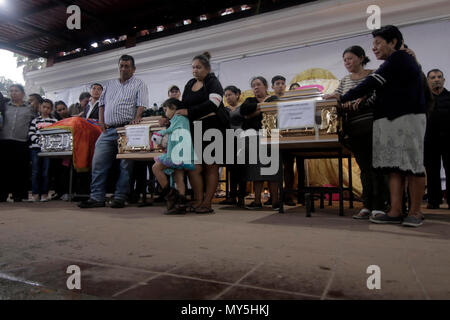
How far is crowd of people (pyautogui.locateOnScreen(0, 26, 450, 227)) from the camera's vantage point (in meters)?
1.97

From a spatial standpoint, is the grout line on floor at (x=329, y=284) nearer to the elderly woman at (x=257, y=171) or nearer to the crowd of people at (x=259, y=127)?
the crowd of people at (x=259, y=127)

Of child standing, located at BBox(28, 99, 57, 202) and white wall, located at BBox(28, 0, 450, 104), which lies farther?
white wall, located at BBox(28, 0, 450, 104)

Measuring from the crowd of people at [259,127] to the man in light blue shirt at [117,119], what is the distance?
10mm

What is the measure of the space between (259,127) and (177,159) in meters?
0.94

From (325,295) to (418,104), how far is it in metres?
1.69

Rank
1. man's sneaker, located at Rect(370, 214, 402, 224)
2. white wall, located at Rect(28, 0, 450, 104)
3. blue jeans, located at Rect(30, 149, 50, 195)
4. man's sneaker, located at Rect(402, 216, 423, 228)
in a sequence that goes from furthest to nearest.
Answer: white wall, located at Rect(28, 0, 450, 104)
blue jeans, located at Rect(30, 149, 50, 195)
man's sneaker, located at Rect(370, 214, 402, 224)
man's sneaker, located at Rect(402, 216, 423, 228)

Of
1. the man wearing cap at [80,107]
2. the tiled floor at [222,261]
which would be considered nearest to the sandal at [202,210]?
the tiled floor at [222,261]

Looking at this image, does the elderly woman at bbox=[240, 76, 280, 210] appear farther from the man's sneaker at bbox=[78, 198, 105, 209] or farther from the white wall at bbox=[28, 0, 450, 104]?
the white wall at bbox=[28, 0, 450, 104]

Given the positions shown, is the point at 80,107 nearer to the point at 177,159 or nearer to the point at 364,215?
the point at 177,159

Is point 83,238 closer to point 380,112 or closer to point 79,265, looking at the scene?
point 79,265

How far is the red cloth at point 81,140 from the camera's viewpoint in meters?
3.38

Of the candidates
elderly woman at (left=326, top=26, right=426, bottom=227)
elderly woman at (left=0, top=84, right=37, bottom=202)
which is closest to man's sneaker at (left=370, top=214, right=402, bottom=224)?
elderly woman at (left=326, top=26, right=426, bottom=227)
